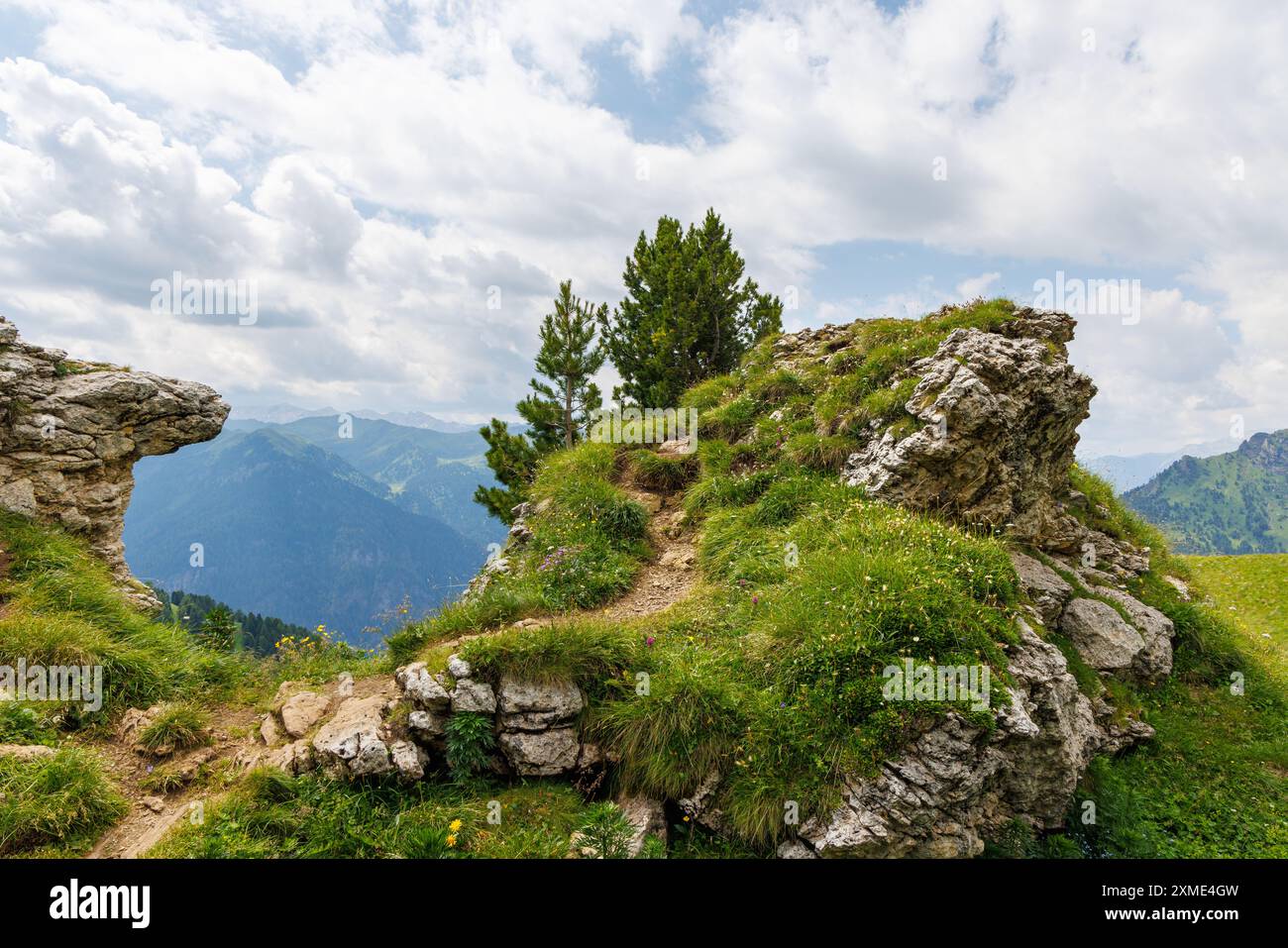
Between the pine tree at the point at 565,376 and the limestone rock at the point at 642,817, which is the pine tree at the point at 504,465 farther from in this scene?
the limestone rock at the point at 642,817

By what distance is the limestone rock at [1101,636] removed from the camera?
1019 cm

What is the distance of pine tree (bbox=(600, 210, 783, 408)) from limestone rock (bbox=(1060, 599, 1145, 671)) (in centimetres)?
1844

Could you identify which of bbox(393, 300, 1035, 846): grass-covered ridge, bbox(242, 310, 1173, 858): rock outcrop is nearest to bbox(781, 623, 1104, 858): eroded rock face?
bbox(242, 310, 1173, 858): rock outcrop

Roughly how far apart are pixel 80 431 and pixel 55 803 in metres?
9.82

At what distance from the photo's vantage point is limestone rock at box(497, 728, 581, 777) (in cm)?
677

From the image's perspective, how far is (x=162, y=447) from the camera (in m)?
13.8

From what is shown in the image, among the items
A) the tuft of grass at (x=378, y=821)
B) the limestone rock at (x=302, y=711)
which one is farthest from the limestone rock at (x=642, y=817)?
the limestone rock at (x=302, y=711)

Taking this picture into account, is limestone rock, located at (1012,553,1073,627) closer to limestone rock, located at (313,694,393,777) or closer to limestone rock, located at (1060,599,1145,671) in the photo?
limestone rock, located at (1060,599,1145,671)

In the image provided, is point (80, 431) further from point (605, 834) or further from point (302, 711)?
point (605, 834)

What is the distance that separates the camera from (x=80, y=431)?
1230 centimetres

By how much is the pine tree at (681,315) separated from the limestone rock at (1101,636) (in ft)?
60.5

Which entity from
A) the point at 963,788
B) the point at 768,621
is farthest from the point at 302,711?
the point at 963,788
